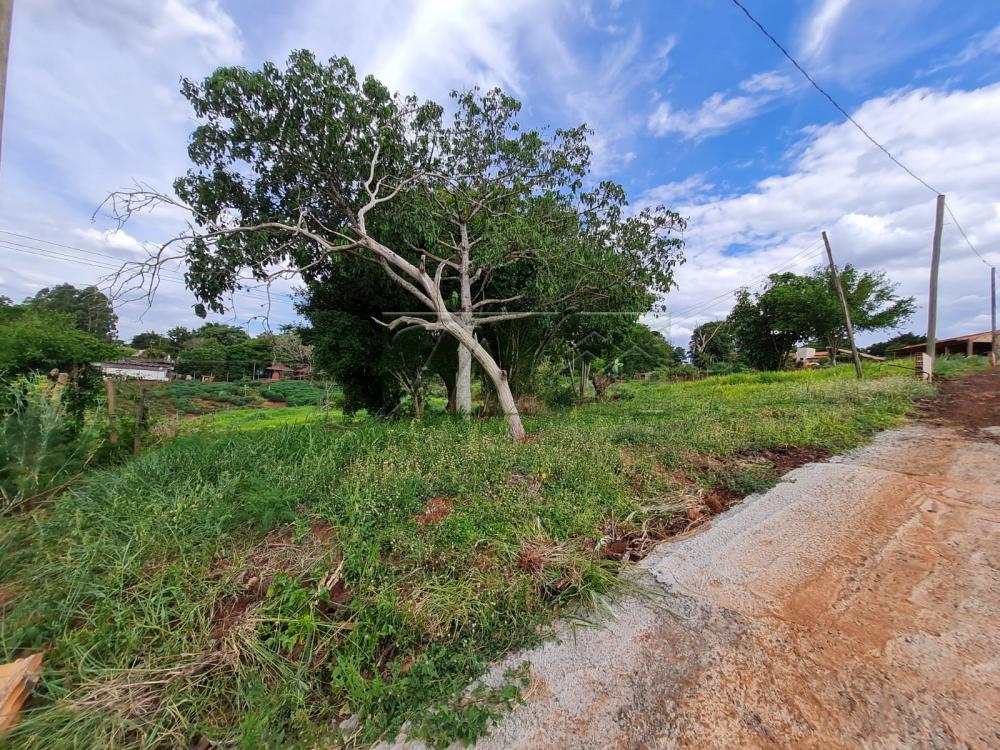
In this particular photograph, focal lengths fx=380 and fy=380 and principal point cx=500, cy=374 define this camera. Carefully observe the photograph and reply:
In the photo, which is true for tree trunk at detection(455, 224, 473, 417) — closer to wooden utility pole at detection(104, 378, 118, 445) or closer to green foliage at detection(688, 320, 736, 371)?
wooden utility pole at detection(104, 378, 118, 445)

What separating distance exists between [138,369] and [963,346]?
43.9 m

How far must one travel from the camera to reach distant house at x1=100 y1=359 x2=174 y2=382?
208 inches

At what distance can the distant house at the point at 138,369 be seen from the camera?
529 centimetres

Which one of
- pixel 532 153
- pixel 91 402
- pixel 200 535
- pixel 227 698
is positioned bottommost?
pixel 227 698

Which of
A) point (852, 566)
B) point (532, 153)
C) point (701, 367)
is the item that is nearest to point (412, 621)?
point (852, 566)

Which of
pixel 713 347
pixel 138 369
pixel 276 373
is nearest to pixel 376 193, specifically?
pixel 138 369

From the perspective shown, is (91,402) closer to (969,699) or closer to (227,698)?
(227,698)

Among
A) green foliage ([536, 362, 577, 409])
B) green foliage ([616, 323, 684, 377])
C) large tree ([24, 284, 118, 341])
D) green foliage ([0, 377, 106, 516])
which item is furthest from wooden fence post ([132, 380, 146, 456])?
green foliage ([616, 323, 684, 377])

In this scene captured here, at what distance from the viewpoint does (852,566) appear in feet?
6.87

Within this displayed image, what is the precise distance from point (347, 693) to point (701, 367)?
1204 inches

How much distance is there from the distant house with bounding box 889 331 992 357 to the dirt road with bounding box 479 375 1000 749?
2591 cm

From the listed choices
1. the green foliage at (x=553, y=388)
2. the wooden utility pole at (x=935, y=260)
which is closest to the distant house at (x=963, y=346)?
the wooden utility pole at (x=935, y=260)

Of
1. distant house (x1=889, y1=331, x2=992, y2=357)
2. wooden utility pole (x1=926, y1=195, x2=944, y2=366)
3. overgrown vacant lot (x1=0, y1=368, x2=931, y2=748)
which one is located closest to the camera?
overgrown vacant lot (x1=0, y1=368, x2=931, y2=748)

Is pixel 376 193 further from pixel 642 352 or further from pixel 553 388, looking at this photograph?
pixel 642 352
